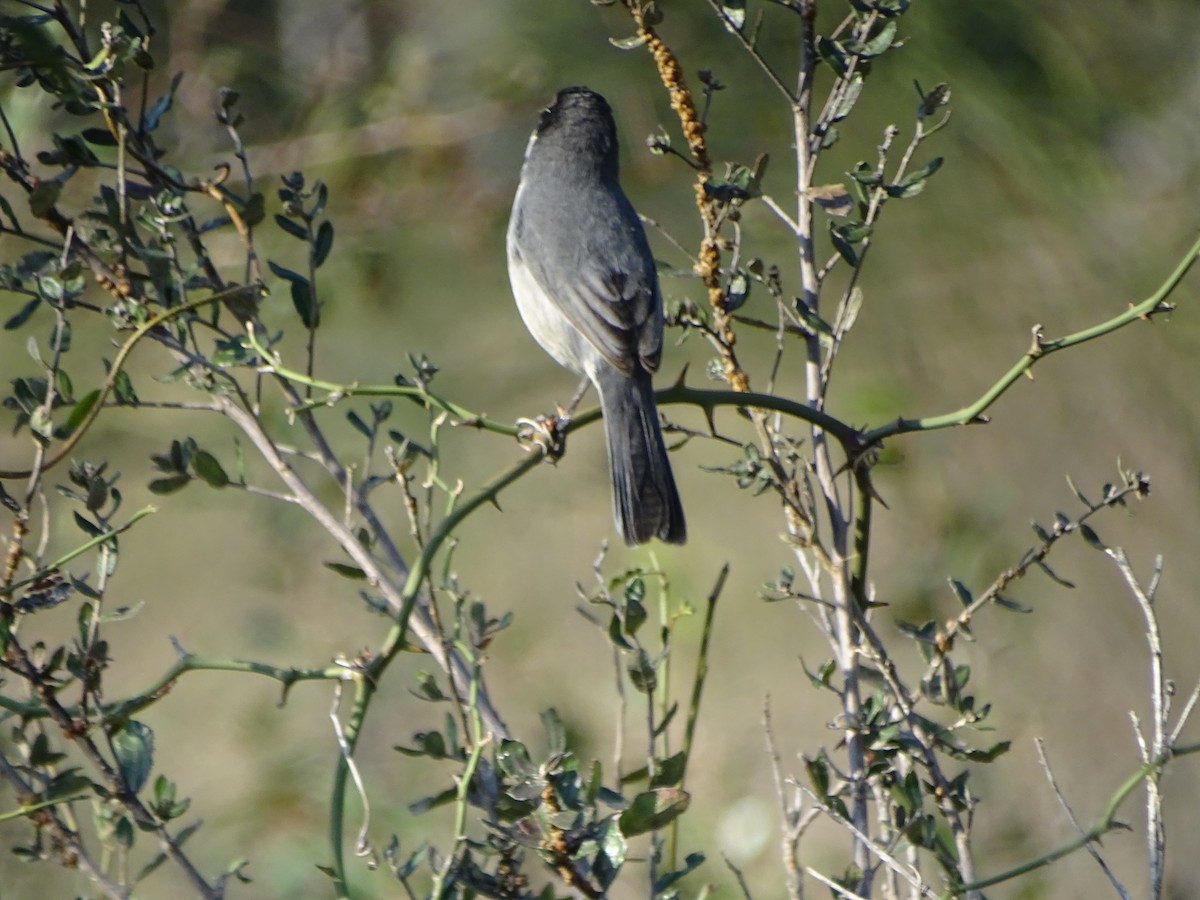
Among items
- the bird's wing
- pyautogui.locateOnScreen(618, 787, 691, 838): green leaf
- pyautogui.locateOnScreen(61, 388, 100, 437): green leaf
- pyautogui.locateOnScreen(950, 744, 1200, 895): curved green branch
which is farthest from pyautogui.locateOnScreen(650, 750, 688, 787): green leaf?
the bird's wing

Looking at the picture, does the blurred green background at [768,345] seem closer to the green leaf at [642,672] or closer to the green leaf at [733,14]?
the green leaf at [642,672]

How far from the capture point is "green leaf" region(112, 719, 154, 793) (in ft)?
5.95

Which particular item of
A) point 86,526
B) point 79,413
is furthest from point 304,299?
point 86,526

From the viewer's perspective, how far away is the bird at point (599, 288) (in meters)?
2.94

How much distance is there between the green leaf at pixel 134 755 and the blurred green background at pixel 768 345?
134 centimetres

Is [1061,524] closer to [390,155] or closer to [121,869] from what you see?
[121,869]

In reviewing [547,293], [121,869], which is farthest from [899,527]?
[121,869]

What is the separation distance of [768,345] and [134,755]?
3.23 metres

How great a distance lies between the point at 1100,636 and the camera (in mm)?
4078

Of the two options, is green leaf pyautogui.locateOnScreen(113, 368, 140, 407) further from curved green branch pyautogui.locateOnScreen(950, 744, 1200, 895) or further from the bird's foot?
curved green branch pyautogui.locateOnScreen(950, 744, 1200, 895)

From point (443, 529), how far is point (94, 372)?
4904 mm

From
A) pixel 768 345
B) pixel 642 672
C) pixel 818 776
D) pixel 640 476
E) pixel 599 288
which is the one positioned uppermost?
pixel 768 345

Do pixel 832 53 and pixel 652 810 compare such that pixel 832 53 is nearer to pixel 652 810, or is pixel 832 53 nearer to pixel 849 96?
pixel 849 96

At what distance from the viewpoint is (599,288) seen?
11.0 ft
